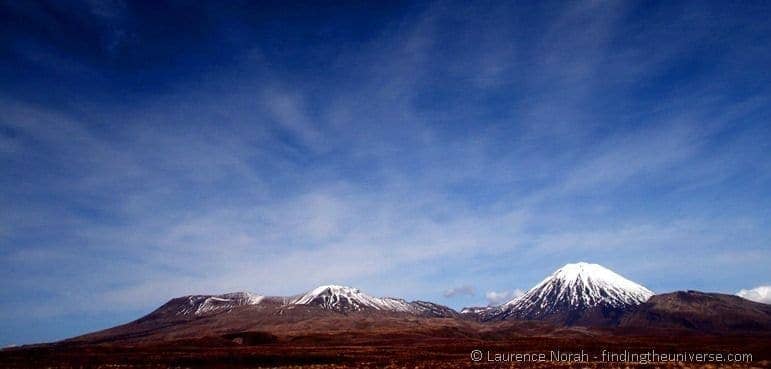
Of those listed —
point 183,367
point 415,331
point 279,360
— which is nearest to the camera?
point 183,367

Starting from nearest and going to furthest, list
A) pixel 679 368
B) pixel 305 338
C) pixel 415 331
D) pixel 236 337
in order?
pixel 679 368 → pixel 236 337 → pixel 305 338 → pixel 415 331

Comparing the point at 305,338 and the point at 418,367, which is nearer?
the point at 418,367

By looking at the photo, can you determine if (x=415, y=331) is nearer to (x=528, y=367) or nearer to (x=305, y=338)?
(x=305, y=338)

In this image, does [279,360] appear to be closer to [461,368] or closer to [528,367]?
[461,368]

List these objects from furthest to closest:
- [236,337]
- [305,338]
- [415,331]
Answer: [415,331] < [305,338] < [236,337]

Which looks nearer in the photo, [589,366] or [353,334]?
[589,366]

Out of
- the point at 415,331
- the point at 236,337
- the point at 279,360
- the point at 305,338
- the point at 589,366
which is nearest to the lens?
the point at 589,366

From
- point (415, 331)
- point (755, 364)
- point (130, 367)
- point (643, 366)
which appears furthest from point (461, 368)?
point (415, 331)

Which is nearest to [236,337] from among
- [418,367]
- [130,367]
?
[130,367]

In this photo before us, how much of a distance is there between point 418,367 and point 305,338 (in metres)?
99.9

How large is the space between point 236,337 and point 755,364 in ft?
387

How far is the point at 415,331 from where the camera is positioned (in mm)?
174500

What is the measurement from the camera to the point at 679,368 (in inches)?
1892

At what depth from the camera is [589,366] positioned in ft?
169
